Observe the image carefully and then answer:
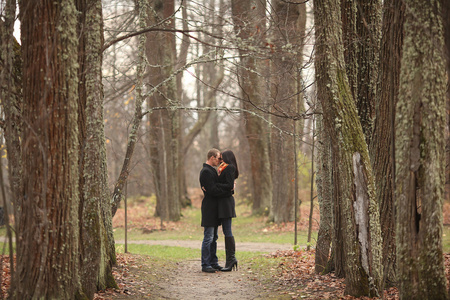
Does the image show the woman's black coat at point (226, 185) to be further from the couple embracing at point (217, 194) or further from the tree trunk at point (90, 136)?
the tree trunk at point (90, 136)

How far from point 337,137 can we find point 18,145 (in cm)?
387

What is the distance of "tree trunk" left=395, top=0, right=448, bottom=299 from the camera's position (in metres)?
4.29

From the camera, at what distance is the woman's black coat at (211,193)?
816cm

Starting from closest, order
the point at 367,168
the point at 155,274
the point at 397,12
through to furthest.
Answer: the point at 397,12 → the point at 367,168 → the point at 155,274

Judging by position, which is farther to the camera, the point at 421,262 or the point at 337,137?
the point at 337,137

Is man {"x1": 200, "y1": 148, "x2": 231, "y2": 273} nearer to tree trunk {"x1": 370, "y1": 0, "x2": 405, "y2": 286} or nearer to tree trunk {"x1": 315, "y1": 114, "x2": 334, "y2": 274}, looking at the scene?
tree trunk {"x1": 315, "y1": 114, "x2": 334, "y2": 274}

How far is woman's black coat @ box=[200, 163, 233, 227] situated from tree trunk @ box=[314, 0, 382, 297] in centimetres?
299

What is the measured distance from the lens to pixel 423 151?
170 inches

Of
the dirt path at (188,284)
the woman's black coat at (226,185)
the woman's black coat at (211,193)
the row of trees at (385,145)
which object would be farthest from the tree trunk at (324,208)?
the woman's black coat at (211,193)

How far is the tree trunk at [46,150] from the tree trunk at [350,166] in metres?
2.93

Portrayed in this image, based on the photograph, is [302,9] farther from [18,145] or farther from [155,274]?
[18,145]

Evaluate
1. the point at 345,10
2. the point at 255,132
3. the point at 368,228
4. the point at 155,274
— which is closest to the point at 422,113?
the point at 368,228

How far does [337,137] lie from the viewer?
5461mm

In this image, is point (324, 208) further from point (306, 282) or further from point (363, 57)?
point (363, 57)
